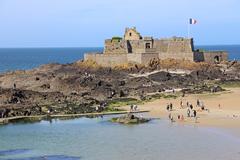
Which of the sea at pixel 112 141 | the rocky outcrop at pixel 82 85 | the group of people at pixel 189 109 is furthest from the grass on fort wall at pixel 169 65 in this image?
the sea at pixel 112 141

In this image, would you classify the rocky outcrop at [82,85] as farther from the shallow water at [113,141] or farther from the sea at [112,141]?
the shallow water at [113,141]

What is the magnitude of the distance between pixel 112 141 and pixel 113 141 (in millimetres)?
62

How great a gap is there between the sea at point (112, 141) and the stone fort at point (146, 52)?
936 inches

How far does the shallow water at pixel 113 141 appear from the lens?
26250 millimetres

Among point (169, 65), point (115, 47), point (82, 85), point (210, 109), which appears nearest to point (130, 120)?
Answer: point (210, 109)

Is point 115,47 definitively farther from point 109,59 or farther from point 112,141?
point 112,141

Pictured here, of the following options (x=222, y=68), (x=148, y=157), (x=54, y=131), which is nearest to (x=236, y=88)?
(x=222, y=68)

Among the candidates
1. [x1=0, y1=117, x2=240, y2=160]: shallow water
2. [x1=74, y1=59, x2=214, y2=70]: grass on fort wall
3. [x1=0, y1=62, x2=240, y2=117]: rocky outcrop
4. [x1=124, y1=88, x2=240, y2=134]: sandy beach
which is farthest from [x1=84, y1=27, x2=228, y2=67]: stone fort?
[x1=0, y1=117, x2=240, y2=160]: shallow water

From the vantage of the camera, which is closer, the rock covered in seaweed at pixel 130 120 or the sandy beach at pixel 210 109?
the sandy beach at pixel 210 109

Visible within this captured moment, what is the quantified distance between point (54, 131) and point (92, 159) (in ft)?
28.6

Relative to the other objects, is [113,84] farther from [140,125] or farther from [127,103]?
[140,125]

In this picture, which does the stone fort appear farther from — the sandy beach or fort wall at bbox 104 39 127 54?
the sandy beach

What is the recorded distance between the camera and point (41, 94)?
45.1 meters

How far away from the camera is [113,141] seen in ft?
98.7
